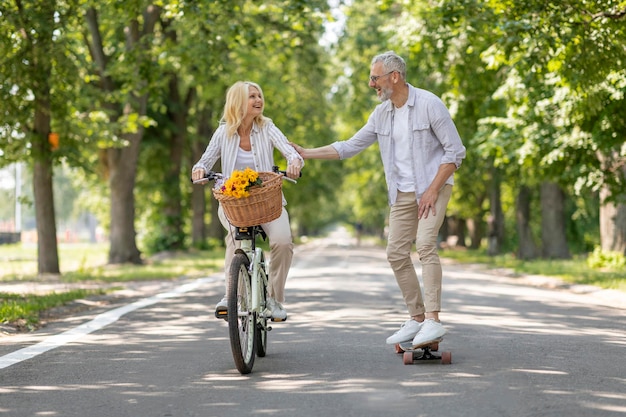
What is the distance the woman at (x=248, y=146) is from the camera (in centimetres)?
706

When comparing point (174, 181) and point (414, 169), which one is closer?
point (414, 169)

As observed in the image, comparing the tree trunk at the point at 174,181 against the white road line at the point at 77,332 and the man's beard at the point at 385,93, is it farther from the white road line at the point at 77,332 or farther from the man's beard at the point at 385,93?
the man's beard at the point at 385,93

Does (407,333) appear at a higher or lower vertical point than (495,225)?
lower

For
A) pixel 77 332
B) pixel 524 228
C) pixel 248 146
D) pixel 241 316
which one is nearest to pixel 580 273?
pixel 524 228

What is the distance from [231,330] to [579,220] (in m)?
41.7

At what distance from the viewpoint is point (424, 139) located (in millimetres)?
7133

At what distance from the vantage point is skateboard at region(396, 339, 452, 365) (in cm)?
686

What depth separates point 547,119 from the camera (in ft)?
64.7

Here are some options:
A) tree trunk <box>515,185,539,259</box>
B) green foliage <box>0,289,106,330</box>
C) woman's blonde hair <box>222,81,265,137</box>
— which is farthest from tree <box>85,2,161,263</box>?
woman's blonde hair <box>222,81,265,137</box>

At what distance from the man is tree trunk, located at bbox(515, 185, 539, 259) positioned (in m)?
23.5

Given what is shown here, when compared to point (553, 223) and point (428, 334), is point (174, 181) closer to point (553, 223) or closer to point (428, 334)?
point (553, 223)

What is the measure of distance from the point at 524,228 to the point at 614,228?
705cm

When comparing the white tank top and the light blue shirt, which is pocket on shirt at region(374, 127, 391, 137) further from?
the white tank top

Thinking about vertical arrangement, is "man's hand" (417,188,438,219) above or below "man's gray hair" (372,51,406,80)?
below
